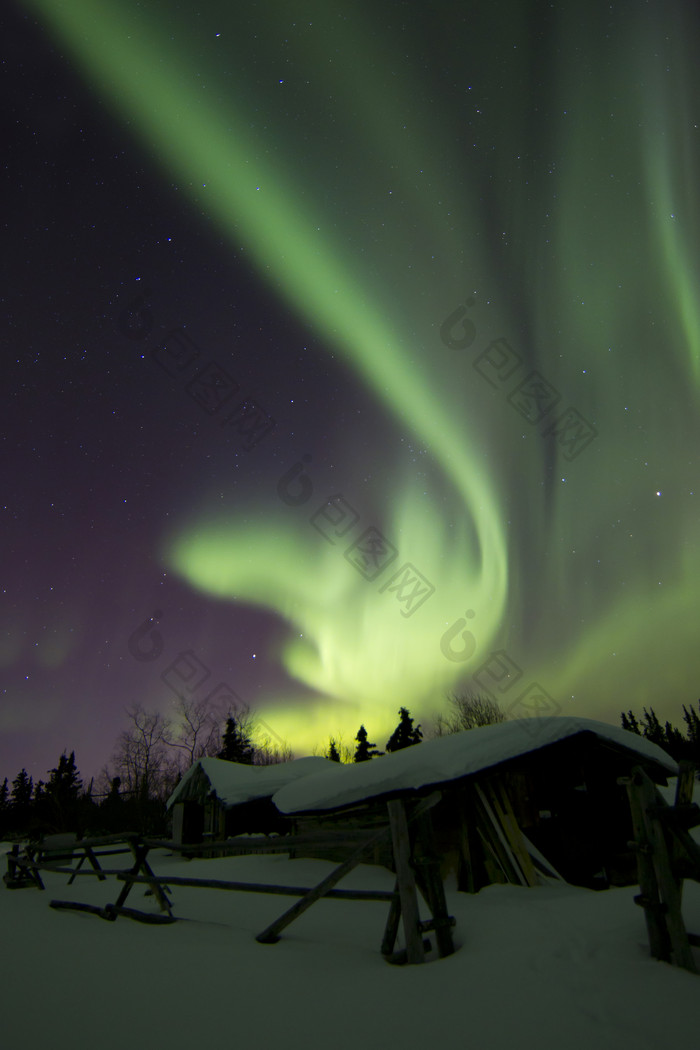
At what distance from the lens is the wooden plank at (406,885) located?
18.6ft

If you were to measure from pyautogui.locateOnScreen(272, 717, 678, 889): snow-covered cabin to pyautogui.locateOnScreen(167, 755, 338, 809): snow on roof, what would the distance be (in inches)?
422

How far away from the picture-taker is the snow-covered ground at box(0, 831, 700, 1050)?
152 inches

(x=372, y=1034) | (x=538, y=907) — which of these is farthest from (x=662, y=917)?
(x=538, y=907)

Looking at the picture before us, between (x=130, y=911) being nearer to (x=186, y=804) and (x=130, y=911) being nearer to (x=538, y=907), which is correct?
(x=538, y=907)

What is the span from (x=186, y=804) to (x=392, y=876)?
17738 millimetres

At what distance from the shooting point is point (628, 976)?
479 centimetres

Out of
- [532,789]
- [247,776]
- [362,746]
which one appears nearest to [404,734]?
[362,746]

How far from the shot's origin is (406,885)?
5.89 m

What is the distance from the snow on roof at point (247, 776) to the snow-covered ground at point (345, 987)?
50.8 ft

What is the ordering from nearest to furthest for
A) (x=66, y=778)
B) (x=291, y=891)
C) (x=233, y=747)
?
(x=291, y=891) → (x=233, y=747) → (x=66, y=778)

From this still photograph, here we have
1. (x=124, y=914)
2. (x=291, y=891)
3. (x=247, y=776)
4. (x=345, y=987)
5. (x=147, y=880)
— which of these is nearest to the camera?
(x=345, y=987)

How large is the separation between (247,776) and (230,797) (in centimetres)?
198

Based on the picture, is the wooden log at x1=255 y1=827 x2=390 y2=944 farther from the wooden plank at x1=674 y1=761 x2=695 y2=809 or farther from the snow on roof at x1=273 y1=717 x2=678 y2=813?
the snow on roof at x1=273 y1=717 x2=678 y2=813

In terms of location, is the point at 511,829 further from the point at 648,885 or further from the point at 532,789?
the point at 648,885
